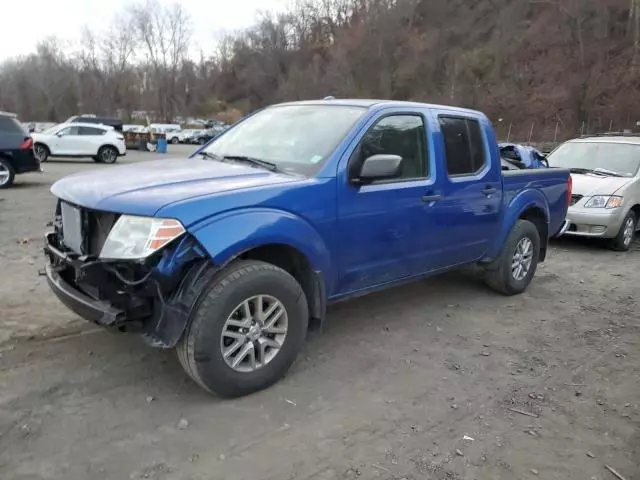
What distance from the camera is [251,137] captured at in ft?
14.9

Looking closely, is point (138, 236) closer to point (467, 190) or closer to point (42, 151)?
point (467, 190)

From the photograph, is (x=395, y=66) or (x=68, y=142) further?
(x=395, y=66)

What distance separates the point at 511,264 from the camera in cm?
569

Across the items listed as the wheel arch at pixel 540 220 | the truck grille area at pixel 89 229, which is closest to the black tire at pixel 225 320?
the truck grille area at pixel 89 229

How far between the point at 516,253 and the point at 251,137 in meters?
3.06

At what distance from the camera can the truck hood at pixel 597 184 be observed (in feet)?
27.7

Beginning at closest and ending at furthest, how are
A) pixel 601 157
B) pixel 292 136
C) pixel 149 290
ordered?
pixel 149 290 → pixel 292 136 → pixel 601 157

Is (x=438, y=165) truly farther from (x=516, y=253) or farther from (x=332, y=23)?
(x=332, y=23)

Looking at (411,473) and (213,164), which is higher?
(213,164)

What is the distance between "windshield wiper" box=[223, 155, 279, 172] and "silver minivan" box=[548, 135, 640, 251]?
5908 mm

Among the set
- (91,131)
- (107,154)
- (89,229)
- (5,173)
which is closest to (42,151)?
(91,131)

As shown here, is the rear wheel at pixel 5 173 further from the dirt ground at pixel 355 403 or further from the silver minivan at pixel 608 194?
the silver minivan at pixel 608 194

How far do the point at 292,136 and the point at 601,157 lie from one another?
712 centimetres

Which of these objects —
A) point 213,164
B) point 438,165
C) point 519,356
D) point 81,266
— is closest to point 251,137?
point 213,164
